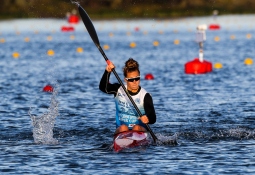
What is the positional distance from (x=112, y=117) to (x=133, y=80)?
4.43 m

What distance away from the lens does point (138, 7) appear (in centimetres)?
8881

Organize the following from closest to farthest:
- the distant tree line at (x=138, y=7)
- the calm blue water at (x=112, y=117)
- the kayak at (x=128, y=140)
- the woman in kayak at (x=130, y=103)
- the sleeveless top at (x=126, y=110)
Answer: the calm blue water at (x=112, y=117), the kayak at (x=128, y=140), the woman in kayak at (x=130, y=103), the sleeveless top at (x=126, y=110), the distant tree line at (x=138, y=7)

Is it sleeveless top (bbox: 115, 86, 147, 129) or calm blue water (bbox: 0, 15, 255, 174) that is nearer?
calm blue water (bbox: 0, 15, 255, 174)

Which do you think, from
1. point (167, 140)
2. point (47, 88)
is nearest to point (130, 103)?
point (167, 140)

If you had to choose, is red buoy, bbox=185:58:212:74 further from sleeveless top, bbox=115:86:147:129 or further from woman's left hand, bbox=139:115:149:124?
woman's left hand, bbox=139:115:149:124

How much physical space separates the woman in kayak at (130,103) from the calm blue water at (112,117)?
503mm

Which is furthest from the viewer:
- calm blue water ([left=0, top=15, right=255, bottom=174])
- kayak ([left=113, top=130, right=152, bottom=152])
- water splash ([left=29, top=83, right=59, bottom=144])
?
water splash ([left=29, top=83, right=59, bottom=144])

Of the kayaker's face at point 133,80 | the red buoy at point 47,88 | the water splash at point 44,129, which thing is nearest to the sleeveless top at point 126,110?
the kayaker's face at point 133,80

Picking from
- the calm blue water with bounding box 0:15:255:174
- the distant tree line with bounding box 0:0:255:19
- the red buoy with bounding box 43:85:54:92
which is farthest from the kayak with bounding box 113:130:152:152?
the distant tree line with bounding box 0:0:255:19

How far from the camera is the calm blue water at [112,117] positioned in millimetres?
12211

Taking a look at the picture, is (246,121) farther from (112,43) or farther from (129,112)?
(112,43)

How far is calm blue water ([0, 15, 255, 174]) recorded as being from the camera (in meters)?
12.2

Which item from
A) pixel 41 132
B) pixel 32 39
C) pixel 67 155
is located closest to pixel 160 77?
pixel 41 132

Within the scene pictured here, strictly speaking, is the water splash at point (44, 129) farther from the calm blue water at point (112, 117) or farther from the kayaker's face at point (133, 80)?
the kayaker's face at point (133, 80)
